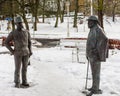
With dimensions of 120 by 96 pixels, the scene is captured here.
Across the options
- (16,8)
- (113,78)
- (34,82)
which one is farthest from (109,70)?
(16,8)

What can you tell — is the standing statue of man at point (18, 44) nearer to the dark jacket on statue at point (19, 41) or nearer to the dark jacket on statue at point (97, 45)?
the dark jacket on statue at point (19, 41)

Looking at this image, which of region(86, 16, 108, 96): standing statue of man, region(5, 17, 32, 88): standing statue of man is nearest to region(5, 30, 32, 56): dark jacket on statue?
region(5, 17, 32, 88): standing statue of man

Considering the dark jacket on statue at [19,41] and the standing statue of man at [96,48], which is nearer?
the standing statue of man at [96,48]

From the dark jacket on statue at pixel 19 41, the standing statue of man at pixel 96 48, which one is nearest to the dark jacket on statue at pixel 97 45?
the standing statue of man at pixel 96 48

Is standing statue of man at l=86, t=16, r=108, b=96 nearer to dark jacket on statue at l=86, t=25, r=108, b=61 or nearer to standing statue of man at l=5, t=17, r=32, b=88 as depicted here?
dark jacket on statue at l=86, t=25, r=108, b=61

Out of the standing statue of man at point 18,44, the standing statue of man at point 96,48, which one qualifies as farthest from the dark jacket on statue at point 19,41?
the standing statue of man at point 96,48

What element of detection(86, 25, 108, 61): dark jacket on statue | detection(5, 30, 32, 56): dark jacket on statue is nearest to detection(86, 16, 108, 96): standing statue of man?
detection(86, 25, 108, 61): dark jacket on statue

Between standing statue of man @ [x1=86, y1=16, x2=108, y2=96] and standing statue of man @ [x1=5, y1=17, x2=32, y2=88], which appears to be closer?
standing statue of man @ [x1=86, y1=16, x2=108, y2=96]

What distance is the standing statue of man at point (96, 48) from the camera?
9781mm

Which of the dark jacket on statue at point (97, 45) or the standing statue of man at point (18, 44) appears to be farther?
the standing statue of man at point (18, 44)

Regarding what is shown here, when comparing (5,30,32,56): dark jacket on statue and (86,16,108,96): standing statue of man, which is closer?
(86,16,108,96): standing statue of man

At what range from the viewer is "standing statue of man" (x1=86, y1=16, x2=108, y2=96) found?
9.78m

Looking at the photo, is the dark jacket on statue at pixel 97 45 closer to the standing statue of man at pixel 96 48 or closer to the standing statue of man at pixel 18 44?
the standing statue of man at pixel 96 48

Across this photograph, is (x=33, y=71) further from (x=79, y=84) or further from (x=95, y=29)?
(x=95, y=29)
